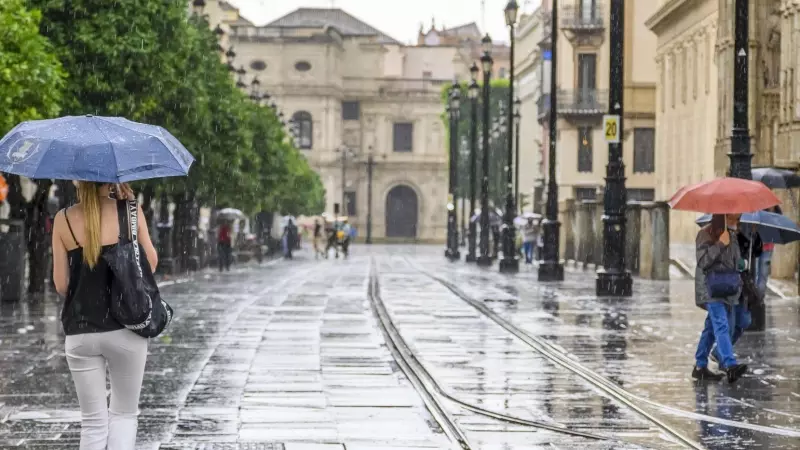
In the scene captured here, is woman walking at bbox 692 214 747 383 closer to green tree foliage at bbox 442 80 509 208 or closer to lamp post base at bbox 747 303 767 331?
lamp post base at bbox 747 303 767 331

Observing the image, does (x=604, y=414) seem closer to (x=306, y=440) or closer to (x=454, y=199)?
(x=306, y=440)

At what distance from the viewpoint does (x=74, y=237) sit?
7.66 meters

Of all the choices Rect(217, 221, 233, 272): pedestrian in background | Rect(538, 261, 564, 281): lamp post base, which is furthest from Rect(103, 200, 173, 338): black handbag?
Rect(217, 221, 233, 272): pedestrian in background

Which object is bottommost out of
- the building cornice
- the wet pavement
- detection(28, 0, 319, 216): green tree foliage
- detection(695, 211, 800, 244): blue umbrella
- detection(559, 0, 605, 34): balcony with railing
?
the wet pavement

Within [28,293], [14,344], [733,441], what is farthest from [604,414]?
[28,293]

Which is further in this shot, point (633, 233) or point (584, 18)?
point (584, 18)

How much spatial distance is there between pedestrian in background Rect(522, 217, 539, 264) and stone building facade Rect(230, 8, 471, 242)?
64.8 meters

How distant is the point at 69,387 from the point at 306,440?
3571 millimetres

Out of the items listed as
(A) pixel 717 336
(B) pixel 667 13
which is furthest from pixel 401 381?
(B) pixel 667 13

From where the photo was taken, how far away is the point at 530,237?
2319 inches

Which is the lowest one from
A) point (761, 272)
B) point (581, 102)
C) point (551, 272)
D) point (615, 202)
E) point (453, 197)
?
point (551, 272)

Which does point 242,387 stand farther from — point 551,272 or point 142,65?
point 551,272

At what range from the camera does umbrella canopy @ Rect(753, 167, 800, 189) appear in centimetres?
2336

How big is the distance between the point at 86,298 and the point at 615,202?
70.1 ft
